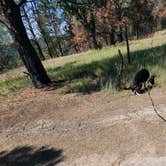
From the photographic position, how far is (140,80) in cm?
730

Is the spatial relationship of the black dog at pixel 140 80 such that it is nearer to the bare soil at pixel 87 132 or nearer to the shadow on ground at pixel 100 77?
the bare soil at pixel 87 132

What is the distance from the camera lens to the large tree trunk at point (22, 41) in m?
9.47

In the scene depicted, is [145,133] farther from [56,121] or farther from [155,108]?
[56,121]

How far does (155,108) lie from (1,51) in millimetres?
37779

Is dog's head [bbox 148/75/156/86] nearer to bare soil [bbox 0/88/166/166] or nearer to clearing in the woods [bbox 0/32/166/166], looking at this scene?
clearing in the woods [bbox 0/32/166/166]

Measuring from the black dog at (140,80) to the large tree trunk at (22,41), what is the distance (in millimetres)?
3492

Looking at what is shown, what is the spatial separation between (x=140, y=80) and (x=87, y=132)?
7.99ft

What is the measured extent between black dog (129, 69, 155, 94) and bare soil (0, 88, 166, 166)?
0.67ft

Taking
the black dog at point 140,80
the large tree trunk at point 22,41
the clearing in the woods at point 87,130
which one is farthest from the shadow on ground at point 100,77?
the large tree trunk at point 22,41

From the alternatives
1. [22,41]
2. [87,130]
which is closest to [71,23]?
[22,41]

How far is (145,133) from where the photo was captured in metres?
4.87

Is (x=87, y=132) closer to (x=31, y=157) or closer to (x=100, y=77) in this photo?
(x=31, y=157)

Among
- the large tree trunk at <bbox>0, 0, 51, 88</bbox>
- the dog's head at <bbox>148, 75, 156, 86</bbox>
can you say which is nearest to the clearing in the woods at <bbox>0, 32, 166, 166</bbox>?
the dog's head at <bbox>148, 75, 156, 86</bbox>

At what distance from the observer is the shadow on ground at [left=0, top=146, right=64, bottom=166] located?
477cm
